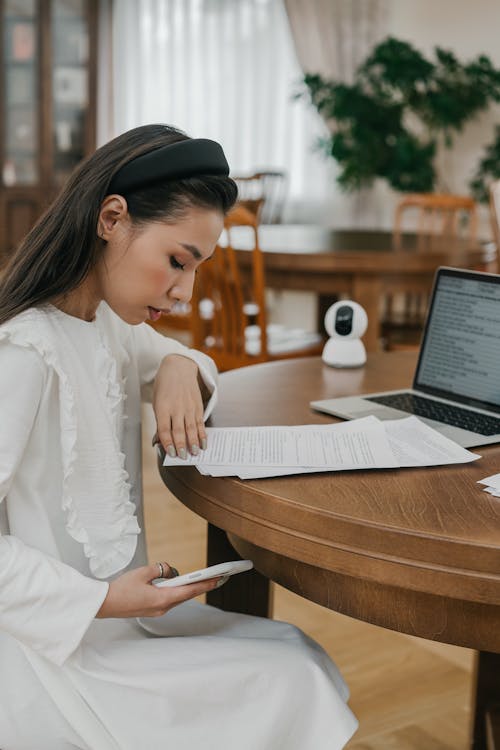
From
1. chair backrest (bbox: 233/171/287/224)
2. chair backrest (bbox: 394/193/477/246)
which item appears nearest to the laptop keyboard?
chair backrest (bbox: 394/193/477/246)

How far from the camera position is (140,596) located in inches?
35.0

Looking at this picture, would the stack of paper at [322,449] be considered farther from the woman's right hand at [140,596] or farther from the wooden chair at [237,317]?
the wooden chair at [237,317]

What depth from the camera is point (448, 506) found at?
33.6 inches

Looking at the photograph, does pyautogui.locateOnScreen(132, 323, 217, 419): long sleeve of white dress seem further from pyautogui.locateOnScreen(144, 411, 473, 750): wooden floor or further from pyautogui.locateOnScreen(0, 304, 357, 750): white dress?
pyautogui.locateOnScreen(144, 411, 473, 750): wooden floor

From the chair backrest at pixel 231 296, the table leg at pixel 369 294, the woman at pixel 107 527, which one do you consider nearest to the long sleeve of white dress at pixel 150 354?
the woman at pixel 107 527

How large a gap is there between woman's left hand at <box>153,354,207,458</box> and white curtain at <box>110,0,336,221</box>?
4.91 m

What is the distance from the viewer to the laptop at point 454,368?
1205 millimetres

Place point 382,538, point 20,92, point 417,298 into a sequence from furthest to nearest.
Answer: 1. point 20,92
2. point 417,298
3. point 382,538

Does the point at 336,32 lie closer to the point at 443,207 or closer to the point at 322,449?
the point at 443,207

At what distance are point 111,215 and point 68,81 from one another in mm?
5794

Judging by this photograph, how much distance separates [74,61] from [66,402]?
5.91 m

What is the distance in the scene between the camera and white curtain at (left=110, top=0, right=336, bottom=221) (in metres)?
6.21

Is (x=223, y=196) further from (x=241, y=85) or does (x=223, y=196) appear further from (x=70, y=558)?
(x=241, y=85)

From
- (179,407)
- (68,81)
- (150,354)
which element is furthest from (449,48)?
(179,407)
